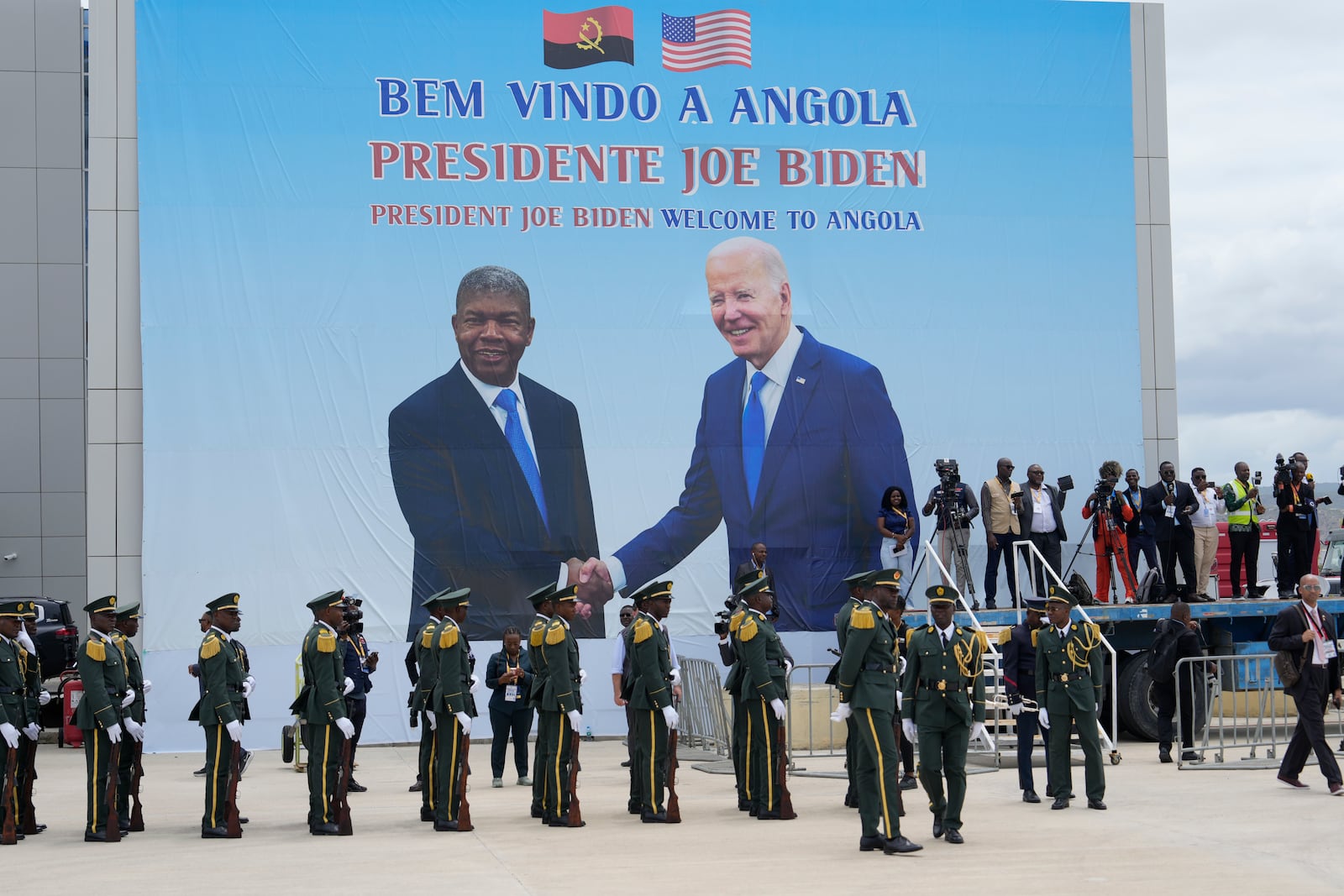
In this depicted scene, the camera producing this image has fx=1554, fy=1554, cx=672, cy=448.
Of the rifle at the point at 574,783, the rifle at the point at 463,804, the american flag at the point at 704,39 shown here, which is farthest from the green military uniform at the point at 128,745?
the american flag at the point at 704,39

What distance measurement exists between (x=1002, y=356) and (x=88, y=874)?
15.0 metres

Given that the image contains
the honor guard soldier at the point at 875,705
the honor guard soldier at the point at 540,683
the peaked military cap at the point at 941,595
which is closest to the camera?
the honor guard soldier at the point at 875,705

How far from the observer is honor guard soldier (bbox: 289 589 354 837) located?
12219mm

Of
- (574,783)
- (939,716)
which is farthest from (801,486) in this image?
(939,716)

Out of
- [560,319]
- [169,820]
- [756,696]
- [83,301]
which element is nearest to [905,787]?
[756,696]

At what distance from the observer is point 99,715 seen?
12117mm

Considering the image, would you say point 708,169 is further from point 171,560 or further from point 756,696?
point 756,696

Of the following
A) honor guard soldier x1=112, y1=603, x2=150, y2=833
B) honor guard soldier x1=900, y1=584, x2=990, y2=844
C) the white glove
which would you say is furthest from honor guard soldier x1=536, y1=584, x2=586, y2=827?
the white glove

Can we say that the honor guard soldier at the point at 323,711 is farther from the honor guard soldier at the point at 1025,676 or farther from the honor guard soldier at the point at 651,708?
the honor guard soldier at the point at 1025,676

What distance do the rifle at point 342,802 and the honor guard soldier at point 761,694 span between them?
10.6ft

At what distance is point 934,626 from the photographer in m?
11.8

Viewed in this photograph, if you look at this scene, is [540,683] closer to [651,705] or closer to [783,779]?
[651,705]

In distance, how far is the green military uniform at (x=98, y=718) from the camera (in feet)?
39.8

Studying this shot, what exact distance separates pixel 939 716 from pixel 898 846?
1.06m
